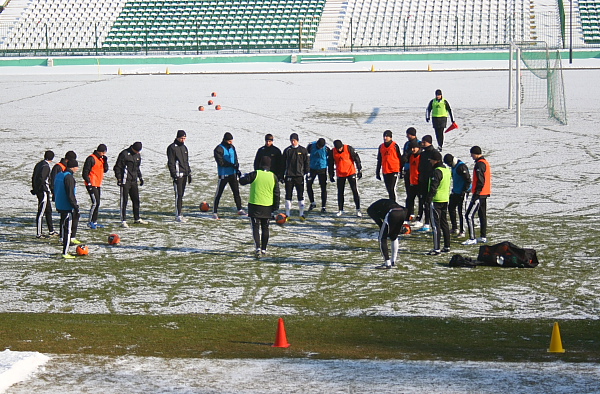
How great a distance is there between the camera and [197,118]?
28.9 m

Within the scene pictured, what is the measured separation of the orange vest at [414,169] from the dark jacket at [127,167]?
4970mm

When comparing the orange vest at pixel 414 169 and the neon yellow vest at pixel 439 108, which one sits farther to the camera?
the neon yellow vest at pixel 439 108

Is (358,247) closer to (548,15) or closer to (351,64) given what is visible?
(351,64)

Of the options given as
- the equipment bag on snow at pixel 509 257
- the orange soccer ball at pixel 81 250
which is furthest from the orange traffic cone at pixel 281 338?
the orange soccer ball at pixel 81 250

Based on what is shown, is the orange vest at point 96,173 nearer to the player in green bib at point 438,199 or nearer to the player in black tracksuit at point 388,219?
the player in black tracksuit at point 388,219

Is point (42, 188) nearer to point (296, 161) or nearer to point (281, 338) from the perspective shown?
point (296, 161)

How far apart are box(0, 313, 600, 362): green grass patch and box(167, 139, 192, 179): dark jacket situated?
5.60 metres

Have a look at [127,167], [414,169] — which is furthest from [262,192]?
[127,167]

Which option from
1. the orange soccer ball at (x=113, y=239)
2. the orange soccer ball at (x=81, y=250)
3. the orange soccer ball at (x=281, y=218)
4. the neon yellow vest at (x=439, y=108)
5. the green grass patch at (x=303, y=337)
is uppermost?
the neon yellow vest at (x=439, y=108)

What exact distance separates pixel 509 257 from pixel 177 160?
21.5 feet

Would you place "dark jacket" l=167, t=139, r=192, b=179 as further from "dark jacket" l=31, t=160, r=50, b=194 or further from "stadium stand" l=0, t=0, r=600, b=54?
"stadium stand" l=0, t=0, r=600, b=54

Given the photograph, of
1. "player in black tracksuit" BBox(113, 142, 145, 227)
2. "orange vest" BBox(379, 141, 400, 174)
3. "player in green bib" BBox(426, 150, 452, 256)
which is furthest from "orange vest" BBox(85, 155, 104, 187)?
"player in green bib" BBox(426, 150, 452, 256)

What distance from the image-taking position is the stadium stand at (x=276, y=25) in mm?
50156

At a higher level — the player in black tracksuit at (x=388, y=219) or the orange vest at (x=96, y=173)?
the orange vest at (x=96, y=173)
